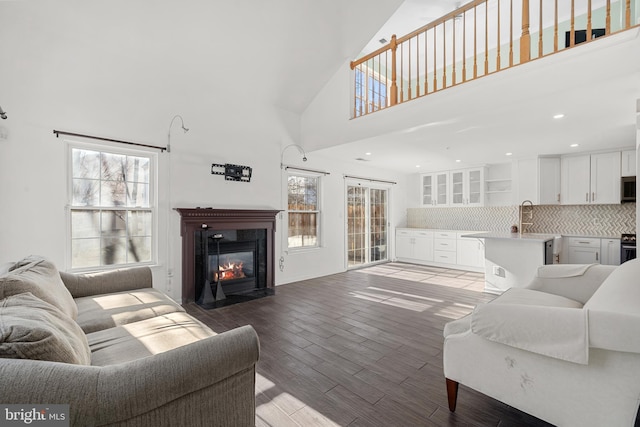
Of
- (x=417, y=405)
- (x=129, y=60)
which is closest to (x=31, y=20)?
(x=129, y=60)

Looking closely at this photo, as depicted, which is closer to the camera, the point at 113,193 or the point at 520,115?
the point at 520,115

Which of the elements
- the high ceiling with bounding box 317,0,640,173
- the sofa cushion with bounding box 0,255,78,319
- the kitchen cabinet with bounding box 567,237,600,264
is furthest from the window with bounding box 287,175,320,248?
the kitchen cabinet with bounding box 567,237,600,264

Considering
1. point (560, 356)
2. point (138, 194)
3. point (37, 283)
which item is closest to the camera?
point (560, 356)

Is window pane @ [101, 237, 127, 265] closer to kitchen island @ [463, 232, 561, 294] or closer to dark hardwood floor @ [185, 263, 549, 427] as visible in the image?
dark hardwood floor @ [185, 263, 549, 427]

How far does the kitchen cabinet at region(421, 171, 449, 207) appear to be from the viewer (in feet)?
23.8

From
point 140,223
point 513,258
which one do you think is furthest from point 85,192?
point 513,258

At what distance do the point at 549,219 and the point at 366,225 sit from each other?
3.80 m

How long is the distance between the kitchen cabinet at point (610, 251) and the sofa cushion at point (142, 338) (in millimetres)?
6393

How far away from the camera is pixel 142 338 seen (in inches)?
69.5

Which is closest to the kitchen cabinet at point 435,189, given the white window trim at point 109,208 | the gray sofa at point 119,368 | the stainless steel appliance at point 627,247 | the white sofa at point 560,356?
the stainless steel appliance at point 627,247

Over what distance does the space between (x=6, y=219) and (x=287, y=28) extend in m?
3.97

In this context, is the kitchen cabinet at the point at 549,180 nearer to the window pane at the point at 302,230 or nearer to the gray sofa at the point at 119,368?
the window pane at the point at 302,230

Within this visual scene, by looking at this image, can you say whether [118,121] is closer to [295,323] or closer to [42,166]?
[42,166]

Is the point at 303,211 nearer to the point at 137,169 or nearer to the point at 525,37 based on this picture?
the point at 137,169
